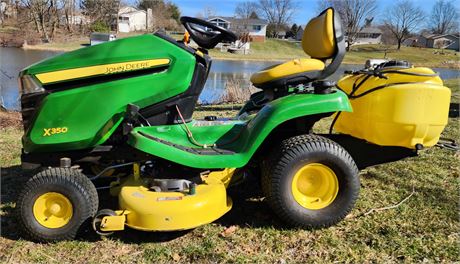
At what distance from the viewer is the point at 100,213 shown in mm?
2865

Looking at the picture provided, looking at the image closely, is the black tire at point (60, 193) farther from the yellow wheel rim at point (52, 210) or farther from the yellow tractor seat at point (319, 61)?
the yellow tractor seat at point (319, 61)

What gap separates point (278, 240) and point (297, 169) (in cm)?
50

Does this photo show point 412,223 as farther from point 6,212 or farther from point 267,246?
point 6,212

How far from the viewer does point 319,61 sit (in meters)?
3.40

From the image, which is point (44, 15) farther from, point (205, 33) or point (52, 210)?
point (52, 210)

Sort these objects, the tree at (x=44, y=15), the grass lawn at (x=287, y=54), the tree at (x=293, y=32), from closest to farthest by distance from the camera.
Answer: the tree at (x=44, y=15) < the grass lawn at (x=287, y=54) < the tree at (x=293, y=32)

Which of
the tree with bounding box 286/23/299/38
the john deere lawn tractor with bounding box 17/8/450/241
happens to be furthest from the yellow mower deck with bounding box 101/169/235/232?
the tree with bounding box 286/23/299/38

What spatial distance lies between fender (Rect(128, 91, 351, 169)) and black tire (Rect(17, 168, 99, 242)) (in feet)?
1.52

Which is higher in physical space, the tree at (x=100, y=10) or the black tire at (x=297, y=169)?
the tree at (x=100, y=10)

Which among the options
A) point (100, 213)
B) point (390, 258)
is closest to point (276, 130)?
point (390, 258)

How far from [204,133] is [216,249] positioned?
Result: 2.81ft

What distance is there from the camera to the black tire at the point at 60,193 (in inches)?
114

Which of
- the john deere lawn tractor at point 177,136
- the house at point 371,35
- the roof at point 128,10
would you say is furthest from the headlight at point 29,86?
the house at point 371,35

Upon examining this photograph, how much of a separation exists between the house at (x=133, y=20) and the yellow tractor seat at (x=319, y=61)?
51.8 m
